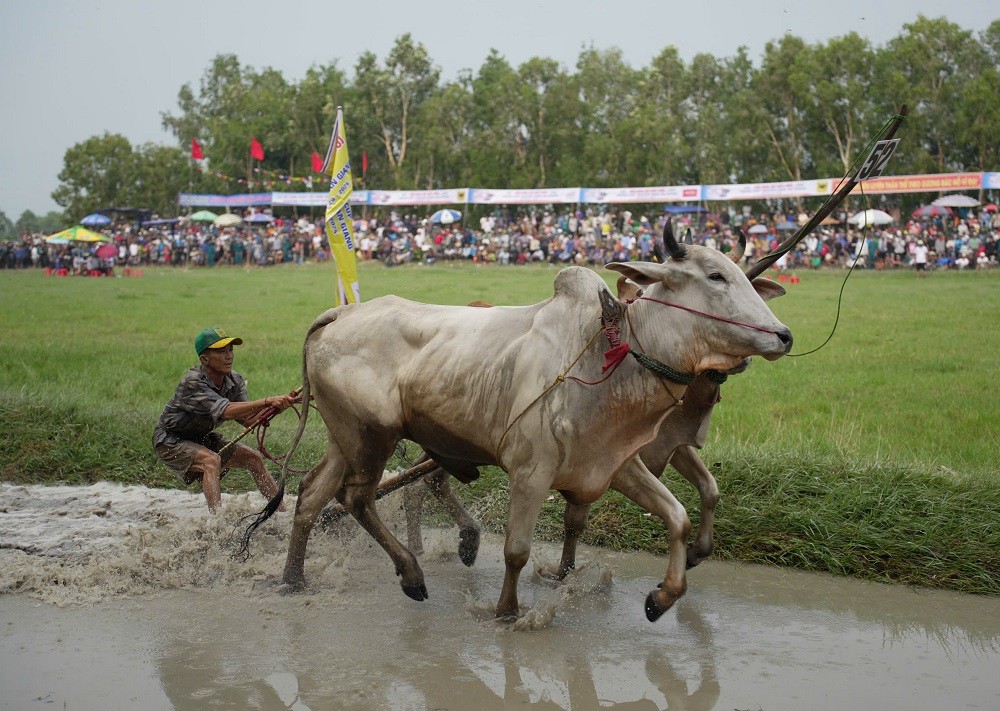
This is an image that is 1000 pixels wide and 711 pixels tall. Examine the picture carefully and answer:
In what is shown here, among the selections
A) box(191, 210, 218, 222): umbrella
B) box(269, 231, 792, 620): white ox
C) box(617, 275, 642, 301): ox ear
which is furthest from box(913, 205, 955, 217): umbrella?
box(269, 231, 792, 620): white ox

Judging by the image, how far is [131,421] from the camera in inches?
371

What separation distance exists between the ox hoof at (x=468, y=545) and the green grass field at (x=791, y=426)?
0.84 m

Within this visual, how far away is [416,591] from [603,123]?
4846 cm

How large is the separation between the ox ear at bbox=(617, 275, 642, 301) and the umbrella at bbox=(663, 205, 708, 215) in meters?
36.6

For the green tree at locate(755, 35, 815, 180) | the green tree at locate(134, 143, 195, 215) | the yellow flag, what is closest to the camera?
the yellow flag

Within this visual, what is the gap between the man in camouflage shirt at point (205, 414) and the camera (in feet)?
22.6

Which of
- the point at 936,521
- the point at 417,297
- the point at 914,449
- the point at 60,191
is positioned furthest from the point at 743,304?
the point at 60,191

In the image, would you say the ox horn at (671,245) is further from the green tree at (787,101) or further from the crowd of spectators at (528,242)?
the green tree at (787,101)

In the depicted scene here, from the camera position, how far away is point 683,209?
139 feet

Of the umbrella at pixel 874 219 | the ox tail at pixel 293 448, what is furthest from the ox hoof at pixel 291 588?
the umbrella at pixel 874 219

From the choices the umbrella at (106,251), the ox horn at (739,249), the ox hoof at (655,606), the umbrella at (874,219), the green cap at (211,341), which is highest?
the ox horn at (739,249)

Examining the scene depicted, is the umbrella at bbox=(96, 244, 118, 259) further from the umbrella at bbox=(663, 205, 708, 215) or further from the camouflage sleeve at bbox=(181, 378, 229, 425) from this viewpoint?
the camouflage sleeve at bbox=(181, 378, 229, 425)

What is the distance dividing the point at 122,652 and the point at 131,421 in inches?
180

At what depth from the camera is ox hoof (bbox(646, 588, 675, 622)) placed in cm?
537
